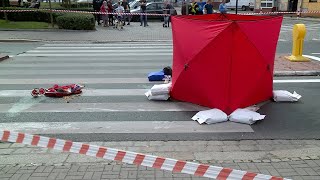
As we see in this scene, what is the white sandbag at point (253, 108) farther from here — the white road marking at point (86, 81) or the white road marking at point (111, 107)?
the white road marking at point (86, 81)

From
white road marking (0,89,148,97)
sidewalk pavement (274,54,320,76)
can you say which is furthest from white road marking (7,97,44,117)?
sidewalk pavement (274,54,320,76)

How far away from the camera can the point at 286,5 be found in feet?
140

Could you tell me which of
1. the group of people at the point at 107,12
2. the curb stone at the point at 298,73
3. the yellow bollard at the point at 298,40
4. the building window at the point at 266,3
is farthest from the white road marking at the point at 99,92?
the building window at the point at 266,3

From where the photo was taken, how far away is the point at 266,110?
670cm

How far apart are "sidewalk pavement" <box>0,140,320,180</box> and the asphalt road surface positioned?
0.28 m

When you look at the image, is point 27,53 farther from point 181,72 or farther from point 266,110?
point 266,110

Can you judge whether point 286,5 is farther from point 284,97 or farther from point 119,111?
point 119,111

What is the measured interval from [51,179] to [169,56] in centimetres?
891

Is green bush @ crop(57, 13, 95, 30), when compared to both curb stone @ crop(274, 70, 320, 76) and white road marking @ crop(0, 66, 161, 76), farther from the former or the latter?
curb stone @ crop(274, 70, 320, 76)

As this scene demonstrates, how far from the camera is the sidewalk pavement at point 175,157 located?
14.0ft

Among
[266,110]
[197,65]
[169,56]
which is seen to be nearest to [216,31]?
[197,65]

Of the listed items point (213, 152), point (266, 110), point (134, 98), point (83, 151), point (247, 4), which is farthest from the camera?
point (247, 4)

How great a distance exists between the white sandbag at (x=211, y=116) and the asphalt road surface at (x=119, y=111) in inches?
4.1

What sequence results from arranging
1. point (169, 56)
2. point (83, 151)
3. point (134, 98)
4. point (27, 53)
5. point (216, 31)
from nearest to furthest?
point (83, 151) < point (216, 31) < point (134, 98) < point (169, 56) < point (27, 53)
